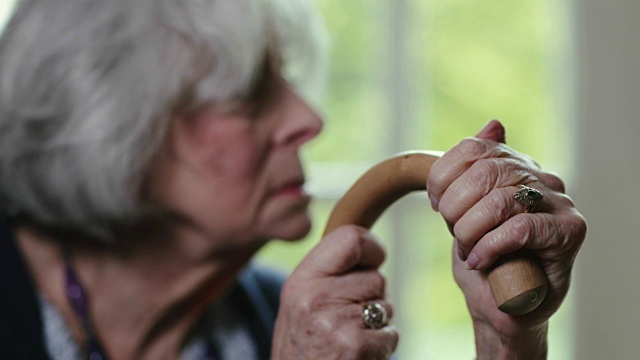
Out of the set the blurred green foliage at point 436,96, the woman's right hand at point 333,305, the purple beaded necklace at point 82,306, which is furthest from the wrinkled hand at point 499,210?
the blurred green foliage at point 436,96

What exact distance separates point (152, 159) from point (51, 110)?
0.49ft

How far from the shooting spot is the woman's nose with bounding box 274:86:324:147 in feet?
3.75

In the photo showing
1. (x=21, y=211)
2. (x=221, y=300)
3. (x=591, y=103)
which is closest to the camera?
(x=21, y=211)

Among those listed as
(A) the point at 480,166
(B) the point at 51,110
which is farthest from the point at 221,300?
(A) the point at 480,166

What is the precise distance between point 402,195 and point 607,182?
7.56 feet

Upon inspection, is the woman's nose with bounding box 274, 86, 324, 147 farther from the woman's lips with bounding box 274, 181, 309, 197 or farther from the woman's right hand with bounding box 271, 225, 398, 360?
the woman's right hand with bounding box 271, 225, 398, 360

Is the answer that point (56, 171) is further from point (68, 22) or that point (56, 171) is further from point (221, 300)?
point (221, 300)

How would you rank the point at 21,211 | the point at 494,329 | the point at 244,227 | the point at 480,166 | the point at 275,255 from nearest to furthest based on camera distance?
the point at 480,166, the point at 494,329, the point at 244,227, the point at 21,211, the point at 275,255

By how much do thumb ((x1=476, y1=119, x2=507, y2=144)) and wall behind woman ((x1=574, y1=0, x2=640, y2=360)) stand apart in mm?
2318

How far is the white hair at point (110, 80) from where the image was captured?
1.12 metres

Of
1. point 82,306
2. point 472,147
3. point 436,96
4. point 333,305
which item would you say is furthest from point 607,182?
point 472,147

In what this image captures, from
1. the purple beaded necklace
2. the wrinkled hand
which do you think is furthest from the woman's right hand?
the purple beaded necklace

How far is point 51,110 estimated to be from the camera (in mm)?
1149

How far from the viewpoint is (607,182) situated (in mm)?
2912
